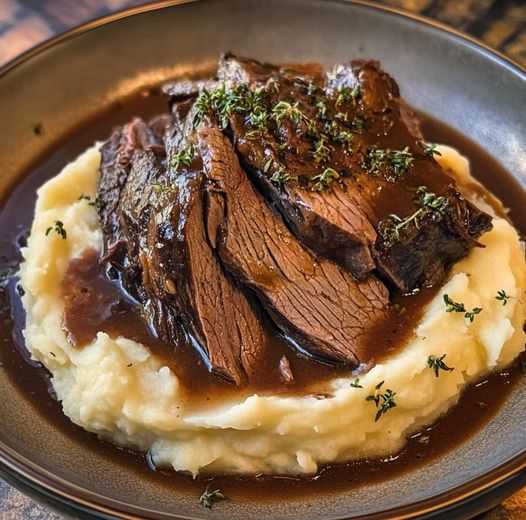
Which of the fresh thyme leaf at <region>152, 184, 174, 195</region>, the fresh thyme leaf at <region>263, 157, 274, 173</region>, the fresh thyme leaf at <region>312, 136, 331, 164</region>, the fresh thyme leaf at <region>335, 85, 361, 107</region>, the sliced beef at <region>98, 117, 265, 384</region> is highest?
the fresh thyme leaf at <region>335, 85, 361, 107</region>

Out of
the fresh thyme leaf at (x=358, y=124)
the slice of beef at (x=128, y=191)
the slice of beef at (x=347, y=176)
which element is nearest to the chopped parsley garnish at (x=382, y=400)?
the slice of beef at (x=347, y=176)

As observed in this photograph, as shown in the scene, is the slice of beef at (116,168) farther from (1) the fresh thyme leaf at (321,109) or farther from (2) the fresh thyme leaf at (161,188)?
(1) the fresh thyme leaf at (321,109)

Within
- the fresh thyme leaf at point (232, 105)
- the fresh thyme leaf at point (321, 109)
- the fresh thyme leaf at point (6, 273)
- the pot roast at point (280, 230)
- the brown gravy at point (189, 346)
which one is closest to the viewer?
the brown gravy at point (189, 346)

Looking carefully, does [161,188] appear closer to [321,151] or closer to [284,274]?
[284,274]

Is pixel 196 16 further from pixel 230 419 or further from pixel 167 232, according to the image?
pixel 230 419

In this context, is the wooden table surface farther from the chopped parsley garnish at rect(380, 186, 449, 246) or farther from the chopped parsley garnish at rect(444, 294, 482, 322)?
the chopped parsley garnish at rect(444, 294, 482, 322)

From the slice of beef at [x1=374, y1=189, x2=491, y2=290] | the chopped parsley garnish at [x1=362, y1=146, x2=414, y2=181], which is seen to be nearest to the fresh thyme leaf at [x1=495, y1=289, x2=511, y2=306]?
the slice of beef at [x1=374, y1=189, x2=491, y2=290]

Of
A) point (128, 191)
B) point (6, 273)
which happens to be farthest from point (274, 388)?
point (6, 273)
